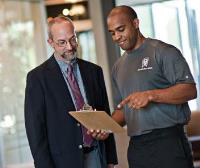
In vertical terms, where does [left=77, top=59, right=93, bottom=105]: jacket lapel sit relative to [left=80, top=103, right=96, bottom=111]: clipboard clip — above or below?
above

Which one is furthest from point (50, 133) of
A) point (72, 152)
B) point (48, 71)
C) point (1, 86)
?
point (1, 86)

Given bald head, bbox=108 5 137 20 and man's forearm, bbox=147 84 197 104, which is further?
bald head, bbox=108 5 137 20

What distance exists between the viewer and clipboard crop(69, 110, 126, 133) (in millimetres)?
2361

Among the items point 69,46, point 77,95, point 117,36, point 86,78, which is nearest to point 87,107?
point 77,95

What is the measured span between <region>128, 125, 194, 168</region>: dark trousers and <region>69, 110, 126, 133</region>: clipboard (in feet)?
0.87

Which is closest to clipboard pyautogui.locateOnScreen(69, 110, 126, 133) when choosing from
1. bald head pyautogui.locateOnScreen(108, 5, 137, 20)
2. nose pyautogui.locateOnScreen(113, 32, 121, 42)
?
nose pyautogui.locateOnScreen(113, 32, 121, 42)

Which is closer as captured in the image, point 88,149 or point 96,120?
point 96,120

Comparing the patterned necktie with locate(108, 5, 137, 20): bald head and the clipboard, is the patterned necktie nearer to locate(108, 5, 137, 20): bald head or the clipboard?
the clipboard

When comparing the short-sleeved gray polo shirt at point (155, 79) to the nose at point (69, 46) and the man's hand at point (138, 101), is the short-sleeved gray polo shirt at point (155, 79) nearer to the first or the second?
the man's hand at point (138, 101)

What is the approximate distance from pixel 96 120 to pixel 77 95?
27 cm

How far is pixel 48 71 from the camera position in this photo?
8.68ft

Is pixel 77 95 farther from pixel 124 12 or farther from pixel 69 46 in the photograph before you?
pixel 124 12

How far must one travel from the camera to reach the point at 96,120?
2.43 meters

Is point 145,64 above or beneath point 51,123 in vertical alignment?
above
